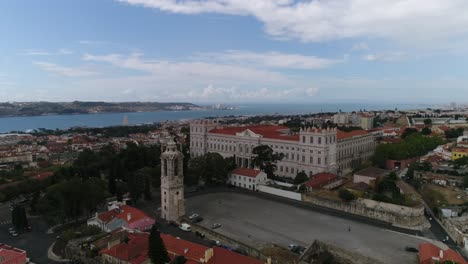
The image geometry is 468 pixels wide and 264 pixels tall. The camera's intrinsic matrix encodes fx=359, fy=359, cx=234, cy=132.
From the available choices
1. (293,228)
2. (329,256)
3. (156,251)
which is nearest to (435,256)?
(329,256)

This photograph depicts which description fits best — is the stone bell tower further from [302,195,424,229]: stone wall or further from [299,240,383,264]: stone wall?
[302,195,424,229]: stone wall

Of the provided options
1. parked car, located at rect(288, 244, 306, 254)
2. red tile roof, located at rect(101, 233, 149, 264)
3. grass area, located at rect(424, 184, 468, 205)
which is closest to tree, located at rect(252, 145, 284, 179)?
grass area, located at rect(424, 184, 468, 205)

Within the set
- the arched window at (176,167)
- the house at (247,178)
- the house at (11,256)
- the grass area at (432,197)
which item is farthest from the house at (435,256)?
the house at (11,256)

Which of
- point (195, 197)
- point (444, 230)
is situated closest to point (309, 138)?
point (195, 197)

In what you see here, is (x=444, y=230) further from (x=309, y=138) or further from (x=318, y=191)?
(x=309, y=138)

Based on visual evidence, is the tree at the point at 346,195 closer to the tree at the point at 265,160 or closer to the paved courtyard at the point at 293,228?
the paved courtyard at the point at 293,228
